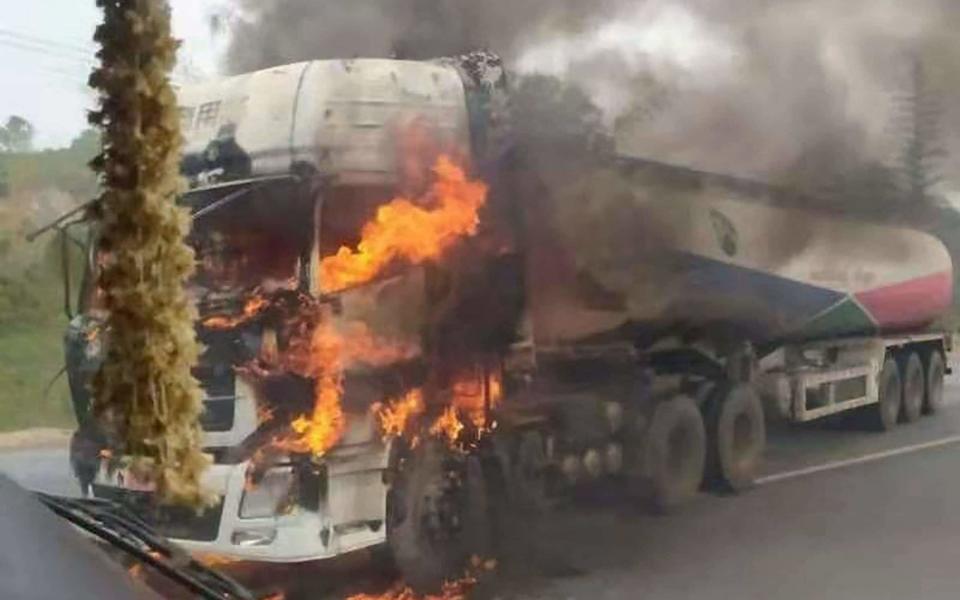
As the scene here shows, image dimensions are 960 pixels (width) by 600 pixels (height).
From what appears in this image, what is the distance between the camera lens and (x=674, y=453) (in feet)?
15.4

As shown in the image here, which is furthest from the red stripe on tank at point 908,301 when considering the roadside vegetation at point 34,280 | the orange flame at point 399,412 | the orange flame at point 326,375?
the roadside vegetation at point 34,280

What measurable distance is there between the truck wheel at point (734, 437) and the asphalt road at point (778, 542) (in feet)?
0.25

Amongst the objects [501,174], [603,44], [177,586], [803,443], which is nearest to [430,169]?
[501,174]

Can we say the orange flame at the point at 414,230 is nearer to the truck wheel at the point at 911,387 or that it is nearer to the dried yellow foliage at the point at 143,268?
the dried yellow foliage at the point at 143,268

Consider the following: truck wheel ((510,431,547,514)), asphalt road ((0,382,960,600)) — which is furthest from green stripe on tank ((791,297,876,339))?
truck wheel ((510,431,547,514))

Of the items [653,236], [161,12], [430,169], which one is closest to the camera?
[161,12]

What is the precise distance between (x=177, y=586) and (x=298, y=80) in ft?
9.06

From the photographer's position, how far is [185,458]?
380 cm

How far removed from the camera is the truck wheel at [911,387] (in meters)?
4.90

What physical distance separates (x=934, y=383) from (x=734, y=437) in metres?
0.80

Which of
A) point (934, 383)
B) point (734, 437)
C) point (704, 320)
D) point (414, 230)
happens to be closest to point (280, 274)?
point (414, 230)

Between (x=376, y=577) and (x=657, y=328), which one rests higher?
(x=657, y=328)

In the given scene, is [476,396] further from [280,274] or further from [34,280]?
[34,280]

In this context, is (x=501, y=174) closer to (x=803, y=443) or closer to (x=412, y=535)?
(x=412, y=535)
